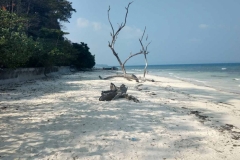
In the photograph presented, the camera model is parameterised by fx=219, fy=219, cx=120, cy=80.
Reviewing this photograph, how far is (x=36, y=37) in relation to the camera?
102 feet

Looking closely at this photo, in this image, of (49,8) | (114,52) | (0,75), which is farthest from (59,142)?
(49,8)

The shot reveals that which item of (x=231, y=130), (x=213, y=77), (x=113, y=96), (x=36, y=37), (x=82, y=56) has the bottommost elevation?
(x=213, y=77)

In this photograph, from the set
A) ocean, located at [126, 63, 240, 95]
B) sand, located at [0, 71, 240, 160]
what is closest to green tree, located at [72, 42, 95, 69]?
ocean, located at [126, 63, 240, 95]

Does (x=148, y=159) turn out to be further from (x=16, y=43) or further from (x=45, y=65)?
(x=45, y=65)

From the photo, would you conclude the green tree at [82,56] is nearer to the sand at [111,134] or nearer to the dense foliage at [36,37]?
the dense foliage at [36,37]

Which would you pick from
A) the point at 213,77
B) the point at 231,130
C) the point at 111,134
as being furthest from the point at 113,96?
the point at 213,77

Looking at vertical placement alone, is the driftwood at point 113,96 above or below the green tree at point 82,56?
below

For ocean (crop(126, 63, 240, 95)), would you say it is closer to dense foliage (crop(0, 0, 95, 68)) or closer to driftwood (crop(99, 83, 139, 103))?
driftwood (crop(99, 83, 139, 103))

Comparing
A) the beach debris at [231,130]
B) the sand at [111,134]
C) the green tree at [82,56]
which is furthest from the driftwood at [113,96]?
the green tree at [82,56]

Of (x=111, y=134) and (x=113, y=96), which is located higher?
(x=113, y=96)

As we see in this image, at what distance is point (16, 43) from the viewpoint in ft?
39.6

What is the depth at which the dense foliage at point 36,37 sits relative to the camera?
36.6ft

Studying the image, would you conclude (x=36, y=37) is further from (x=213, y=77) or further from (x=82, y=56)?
(x=213, y=77)

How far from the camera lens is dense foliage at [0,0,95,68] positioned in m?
11.1
